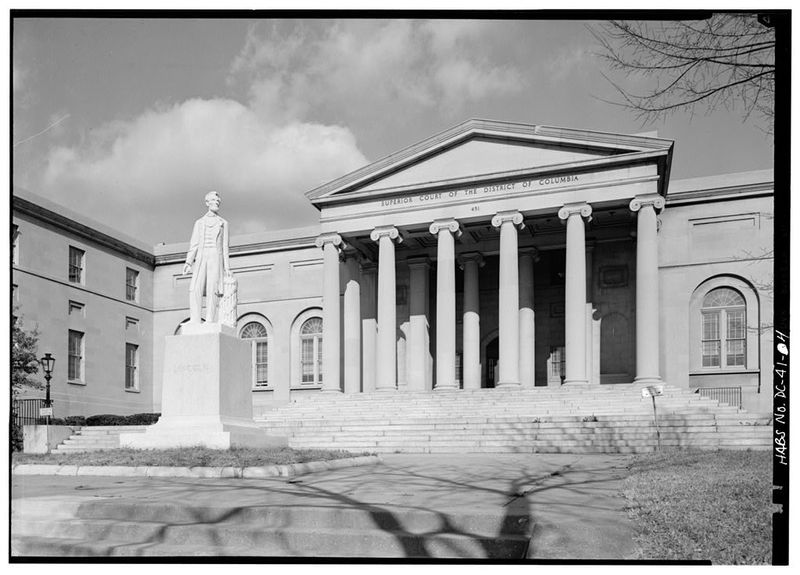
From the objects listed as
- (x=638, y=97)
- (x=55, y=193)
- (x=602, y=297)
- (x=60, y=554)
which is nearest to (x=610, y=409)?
(x=602, y=297)

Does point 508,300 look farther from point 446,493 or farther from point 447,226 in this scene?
point 446,493

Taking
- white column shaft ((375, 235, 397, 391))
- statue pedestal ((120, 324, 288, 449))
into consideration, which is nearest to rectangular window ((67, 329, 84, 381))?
white column shaft ((375, 235, 397, 391))

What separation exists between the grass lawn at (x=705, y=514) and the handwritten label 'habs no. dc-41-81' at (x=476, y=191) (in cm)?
2156

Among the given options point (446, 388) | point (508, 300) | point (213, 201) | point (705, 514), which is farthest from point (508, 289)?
point (705, 514)

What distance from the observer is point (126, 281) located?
45562mm

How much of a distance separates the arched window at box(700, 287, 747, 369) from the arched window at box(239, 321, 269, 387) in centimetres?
2460

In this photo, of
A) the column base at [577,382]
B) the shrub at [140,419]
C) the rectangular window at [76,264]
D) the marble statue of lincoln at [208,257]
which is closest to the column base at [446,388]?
the column base at [577,382]

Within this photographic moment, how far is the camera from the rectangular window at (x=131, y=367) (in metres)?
43.5

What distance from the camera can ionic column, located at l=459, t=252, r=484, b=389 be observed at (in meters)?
36.4

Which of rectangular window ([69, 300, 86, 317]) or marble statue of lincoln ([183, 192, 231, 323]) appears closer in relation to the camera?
marble statue of lincoln ([183, 192, 231, 323])

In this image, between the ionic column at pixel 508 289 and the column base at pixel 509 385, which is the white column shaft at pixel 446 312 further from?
the column base at pixel 509 385

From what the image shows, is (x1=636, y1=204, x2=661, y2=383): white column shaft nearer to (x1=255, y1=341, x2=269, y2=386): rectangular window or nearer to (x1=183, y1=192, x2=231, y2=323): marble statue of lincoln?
(x1=183, y1=192, x2=231, y2=323): marble statue of lincoln

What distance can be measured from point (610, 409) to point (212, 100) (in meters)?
19.4

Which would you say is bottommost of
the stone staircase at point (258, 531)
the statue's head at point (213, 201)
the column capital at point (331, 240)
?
the stone staircase at point (258, 531)
